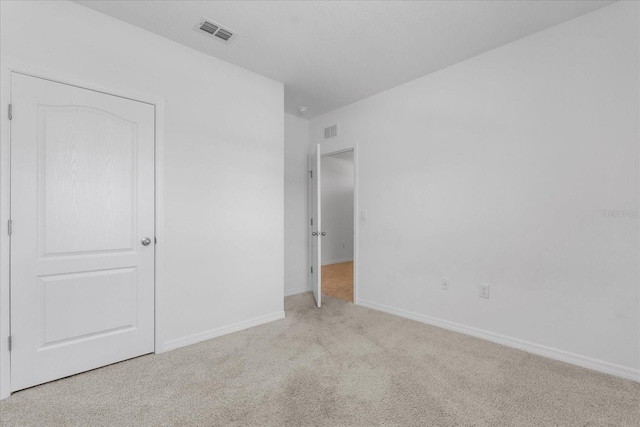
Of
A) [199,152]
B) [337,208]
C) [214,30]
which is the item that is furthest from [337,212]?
[214,30]

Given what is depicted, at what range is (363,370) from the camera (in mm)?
2189

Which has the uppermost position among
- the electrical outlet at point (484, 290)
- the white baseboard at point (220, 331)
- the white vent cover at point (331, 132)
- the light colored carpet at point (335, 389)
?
the white vent cover at point (331, 132)

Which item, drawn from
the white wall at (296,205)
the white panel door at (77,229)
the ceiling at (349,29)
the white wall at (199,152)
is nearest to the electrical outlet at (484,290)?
the white wall at (199,152)

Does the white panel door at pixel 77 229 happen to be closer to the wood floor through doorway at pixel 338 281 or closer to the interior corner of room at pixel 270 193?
the interior corner of room at pixel 270 193

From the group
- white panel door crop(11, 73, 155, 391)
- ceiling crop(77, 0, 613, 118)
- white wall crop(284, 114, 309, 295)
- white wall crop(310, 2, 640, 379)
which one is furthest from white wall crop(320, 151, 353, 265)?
white panel door crop(11, 73, 155, 391)

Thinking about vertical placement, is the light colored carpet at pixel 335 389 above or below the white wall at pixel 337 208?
below

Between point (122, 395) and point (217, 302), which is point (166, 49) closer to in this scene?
point (217, 302)

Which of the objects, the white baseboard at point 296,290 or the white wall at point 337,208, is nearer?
the white baseboard at point 296,290

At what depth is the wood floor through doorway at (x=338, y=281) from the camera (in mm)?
4344

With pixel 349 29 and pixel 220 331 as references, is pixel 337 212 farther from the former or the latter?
pixel 349 29

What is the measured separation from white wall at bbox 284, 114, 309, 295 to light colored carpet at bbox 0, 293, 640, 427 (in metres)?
1.72

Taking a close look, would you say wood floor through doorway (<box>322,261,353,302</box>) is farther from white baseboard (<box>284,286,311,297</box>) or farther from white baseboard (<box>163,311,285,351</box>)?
white baseboard (<box>163,311,285,351</box>)

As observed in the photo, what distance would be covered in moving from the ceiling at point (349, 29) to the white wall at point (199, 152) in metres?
0.18

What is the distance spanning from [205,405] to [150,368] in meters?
0.75
